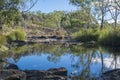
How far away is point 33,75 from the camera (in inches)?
546

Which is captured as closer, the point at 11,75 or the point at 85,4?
the point at 11,75

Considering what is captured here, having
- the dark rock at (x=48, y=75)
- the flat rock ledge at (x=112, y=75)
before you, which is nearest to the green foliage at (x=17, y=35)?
the dark rock at (x=48, y=75)

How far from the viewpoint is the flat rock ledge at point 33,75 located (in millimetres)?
12383

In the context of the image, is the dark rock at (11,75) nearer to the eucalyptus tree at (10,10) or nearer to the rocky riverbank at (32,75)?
the rocky riverbank at (32,75)

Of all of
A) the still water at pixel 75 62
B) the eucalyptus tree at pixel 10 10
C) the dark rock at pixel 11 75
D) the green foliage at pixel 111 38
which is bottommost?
the still water at pixel 75 62

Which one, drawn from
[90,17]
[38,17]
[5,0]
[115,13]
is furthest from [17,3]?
[38,17]

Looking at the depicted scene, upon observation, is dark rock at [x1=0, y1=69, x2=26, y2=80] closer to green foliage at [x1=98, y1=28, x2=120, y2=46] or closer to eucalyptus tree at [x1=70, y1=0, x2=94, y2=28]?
green foliage at [x1=98, y1=28, x2=120, y2=46]

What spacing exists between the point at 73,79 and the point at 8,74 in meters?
2.74

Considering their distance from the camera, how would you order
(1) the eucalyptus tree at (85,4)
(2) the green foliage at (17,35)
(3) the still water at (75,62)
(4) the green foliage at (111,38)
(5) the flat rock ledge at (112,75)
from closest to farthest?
(5) the flat rock ledge at (112,75) < (3) the still water at (75,62) < (4) the green foliage at (111,38) < (2) the green foliage at (17,35) < (1) the eucalyptus tree at (85,4)

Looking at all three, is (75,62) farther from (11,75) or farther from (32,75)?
(11,75)

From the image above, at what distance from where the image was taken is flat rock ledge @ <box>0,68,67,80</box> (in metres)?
12.4

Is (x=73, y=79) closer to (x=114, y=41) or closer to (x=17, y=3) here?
(x=17, y=3)

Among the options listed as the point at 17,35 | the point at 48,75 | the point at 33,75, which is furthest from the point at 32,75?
the point at 17,35

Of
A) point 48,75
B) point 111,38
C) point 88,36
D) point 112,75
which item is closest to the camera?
point 112,75
